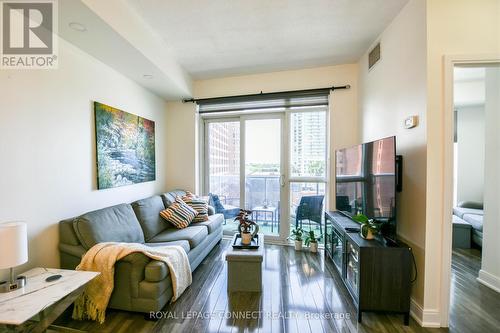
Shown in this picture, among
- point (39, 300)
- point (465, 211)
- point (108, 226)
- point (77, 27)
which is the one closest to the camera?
point (39, 300)

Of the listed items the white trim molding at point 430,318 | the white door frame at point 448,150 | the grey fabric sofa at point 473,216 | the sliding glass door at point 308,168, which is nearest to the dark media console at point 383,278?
the white trim molding at point 430,318

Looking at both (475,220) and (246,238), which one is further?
(475,220)

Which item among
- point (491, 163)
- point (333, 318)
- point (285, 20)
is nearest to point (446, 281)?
point (333, 318)

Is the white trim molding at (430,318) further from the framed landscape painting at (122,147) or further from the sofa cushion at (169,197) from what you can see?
the framed landscape painting at (122,147)

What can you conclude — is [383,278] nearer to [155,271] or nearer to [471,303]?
[471,303]

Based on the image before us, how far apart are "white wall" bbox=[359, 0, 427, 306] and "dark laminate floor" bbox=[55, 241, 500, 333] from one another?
1.71 ft

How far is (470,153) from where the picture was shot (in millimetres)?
3961

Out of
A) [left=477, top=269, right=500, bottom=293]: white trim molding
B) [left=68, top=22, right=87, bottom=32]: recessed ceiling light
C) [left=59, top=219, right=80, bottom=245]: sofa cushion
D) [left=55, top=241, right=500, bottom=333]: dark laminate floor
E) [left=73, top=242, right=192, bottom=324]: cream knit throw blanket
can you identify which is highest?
[left=68, top=22, right=87, bottom=32]: recessed ceiling light

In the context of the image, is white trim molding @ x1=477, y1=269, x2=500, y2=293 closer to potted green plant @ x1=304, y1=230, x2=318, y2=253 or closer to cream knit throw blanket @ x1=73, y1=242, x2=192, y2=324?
potted green plant @ x1=304, y1=230, x2=318, y2=253

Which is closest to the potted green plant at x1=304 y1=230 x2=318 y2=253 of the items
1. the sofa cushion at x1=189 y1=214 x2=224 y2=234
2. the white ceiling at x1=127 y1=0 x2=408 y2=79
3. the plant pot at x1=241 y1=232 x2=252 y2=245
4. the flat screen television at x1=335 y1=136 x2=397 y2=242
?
the flat screen television at x1=335 y1=136 x2=397 y2=242

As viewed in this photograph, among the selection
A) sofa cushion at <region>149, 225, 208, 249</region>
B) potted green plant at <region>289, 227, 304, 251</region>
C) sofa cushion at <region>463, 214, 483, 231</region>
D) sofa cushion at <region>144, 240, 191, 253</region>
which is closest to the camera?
sofa cushion at <region>144, 240, 191, 253</region>

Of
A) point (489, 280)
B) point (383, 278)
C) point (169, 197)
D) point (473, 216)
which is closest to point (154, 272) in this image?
point (169, 197)

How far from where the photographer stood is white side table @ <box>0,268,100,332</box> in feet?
3.73

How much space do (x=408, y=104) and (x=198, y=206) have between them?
2.85 meters
